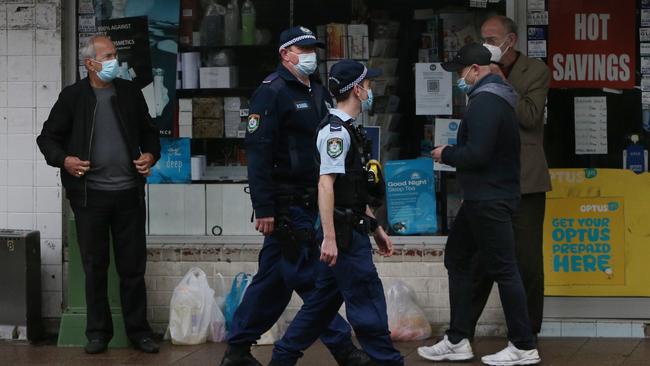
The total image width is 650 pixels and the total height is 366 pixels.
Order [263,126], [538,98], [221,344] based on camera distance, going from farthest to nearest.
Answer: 1. [221,344]
2. [538,98]
3. [263,126]

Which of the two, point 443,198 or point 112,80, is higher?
point 112,80

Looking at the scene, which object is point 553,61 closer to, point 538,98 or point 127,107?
point 538,98

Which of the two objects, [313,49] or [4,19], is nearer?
[313,49]

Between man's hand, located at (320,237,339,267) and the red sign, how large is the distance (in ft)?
9.41

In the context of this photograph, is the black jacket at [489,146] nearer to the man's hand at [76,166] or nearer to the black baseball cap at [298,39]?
the black baseball cap at [298,39]

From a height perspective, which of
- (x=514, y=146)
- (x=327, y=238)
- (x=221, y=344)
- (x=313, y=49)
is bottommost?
(x=221, y=344)

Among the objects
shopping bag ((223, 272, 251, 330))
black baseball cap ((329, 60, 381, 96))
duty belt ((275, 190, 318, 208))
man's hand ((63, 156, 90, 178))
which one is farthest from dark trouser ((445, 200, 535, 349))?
man's hand ((63, 156, 90, 178))

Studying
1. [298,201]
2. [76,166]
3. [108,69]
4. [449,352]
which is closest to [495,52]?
[298,201]

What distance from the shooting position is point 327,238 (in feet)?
21.1

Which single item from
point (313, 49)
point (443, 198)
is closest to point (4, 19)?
point (313, 49)

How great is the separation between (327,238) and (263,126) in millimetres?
878

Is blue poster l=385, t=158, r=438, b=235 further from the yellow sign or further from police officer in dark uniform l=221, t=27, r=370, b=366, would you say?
police officer in dark uniform l=221, t=27, r=370, b=366

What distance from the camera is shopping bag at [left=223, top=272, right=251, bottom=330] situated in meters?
8.52

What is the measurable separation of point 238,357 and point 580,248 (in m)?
2.72
